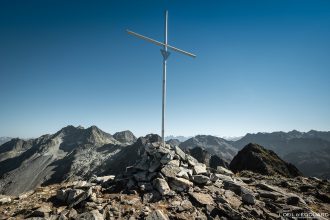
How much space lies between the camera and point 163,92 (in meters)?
17.7

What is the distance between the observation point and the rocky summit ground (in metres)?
11.8

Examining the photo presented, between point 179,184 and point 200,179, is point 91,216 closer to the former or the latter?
point 179,184

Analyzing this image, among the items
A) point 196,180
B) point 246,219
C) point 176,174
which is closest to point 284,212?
point 246,219

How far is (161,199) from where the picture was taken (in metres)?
13.2

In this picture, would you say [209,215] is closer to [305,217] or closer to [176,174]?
[176,174]

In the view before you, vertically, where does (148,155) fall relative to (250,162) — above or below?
above

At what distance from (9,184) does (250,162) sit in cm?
23436

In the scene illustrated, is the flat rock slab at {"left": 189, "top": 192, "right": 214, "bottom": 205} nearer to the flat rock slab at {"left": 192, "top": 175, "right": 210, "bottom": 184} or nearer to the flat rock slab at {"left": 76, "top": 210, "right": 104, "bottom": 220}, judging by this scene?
the flat rock slab at {"left": 192, "top": 175, "right": 210, "bottom": 184}

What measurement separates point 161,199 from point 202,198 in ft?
9.31

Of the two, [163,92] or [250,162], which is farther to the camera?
[250,162]

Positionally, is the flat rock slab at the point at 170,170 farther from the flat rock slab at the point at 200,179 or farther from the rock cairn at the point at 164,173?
the flat rock slab at the point at 200,179

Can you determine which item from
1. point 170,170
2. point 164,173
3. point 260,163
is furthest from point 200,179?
point 260,163

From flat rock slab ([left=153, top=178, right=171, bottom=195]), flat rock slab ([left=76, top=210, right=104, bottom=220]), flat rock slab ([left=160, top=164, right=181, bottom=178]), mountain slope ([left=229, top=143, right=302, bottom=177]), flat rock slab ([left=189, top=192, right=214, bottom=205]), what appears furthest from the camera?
mountain slope ([left=229, top=143, right=302, bottom=177])

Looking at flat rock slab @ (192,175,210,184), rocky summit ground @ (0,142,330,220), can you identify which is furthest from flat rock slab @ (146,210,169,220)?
flat rock slab @ (192,175,210,184)
